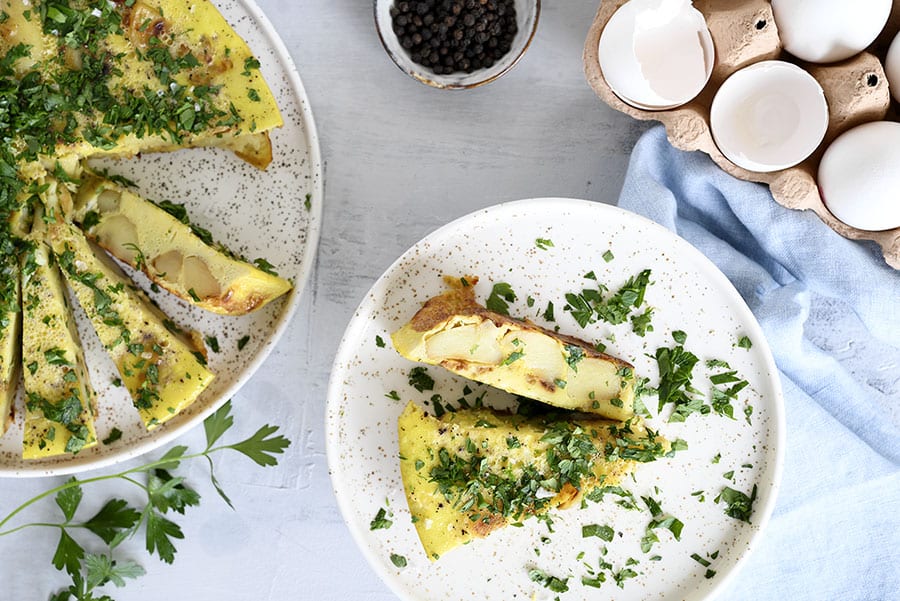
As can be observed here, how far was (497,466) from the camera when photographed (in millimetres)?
2680

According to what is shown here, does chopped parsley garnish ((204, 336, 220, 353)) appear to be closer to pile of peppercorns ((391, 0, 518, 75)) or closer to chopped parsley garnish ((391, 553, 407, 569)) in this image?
chopped parsley garnish ((391, 553, 407, 569))

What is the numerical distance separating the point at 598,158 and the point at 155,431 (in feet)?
6.00

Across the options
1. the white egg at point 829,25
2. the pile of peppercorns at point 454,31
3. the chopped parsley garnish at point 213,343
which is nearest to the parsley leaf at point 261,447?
the chopped parsley garnish at point 213,343

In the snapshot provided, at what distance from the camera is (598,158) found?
3.04 m

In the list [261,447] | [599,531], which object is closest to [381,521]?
[261,447]

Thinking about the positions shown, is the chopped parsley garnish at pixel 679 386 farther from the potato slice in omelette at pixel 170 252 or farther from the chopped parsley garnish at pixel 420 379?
the potato slice in omelette at pixel 170 252

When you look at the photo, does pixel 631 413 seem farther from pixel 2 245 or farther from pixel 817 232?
pixel 2 245

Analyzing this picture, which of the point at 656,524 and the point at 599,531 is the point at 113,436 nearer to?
the point at 599,531

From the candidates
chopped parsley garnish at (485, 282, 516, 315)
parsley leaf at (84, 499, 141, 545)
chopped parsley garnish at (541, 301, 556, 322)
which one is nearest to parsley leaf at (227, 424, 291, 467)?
parsley leaf at (84, 499, 141, 545)

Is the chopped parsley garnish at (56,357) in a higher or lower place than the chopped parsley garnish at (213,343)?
higher

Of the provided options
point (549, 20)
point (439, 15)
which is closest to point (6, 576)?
point (439, 15)

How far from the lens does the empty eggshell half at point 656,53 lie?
256 cm

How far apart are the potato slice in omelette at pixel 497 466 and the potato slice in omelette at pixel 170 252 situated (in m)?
0.68

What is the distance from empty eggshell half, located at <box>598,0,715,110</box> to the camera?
8.41 feet
